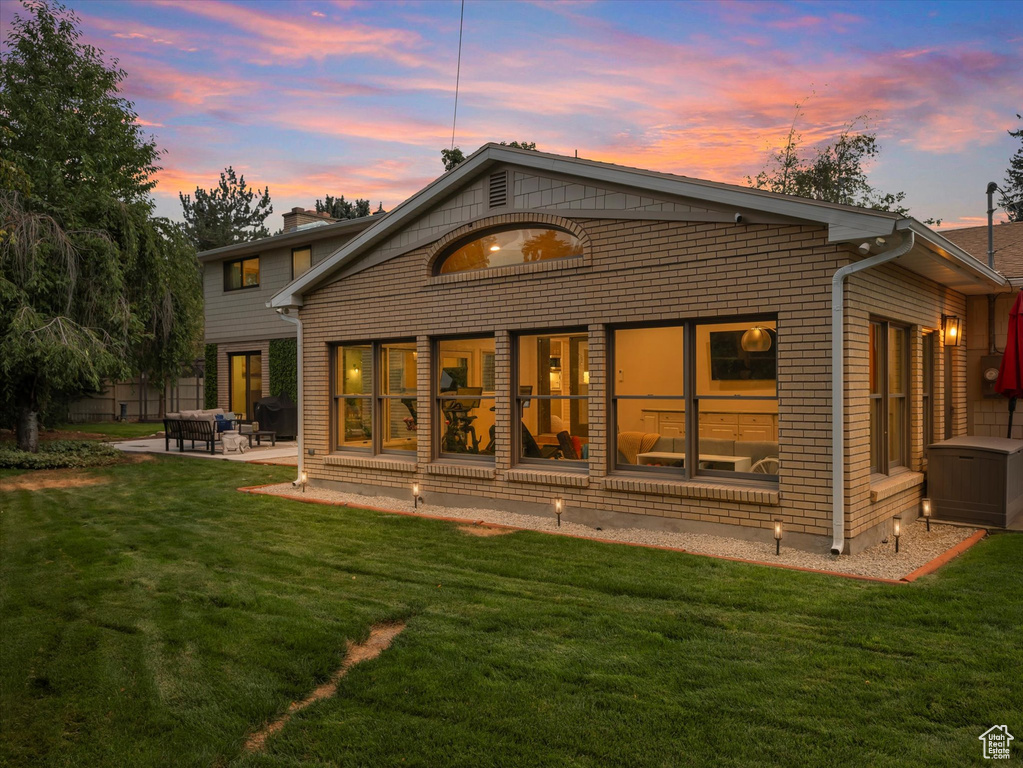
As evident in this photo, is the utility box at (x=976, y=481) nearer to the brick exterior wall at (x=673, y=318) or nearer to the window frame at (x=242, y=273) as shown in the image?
the brick exterior wall at (x=673, y=318)

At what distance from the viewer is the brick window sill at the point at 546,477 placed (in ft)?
27.1

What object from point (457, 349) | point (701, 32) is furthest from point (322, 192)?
point (457, 349)

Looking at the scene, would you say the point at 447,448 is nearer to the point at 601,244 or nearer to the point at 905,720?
the point at 601,244

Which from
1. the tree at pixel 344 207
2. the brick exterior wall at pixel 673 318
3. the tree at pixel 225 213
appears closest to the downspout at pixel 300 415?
the brick exterior wall at pixel 673 318

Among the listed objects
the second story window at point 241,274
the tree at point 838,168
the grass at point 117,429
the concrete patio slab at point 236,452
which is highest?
the tree at point 838,168

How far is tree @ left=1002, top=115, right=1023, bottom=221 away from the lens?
36.6 m

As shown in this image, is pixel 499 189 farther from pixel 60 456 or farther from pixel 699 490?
pixel 60 456

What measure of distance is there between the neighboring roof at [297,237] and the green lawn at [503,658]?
44.3 ft

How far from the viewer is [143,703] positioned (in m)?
3.70

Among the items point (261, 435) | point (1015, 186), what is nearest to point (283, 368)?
point (261, 435)

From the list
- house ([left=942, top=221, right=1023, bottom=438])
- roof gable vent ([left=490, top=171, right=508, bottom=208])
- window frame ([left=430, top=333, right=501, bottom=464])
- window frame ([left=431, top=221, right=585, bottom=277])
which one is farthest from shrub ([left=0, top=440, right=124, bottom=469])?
house ([left=942, top=221, right=1023, bottom=438])

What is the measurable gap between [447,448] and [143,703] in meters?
6.36

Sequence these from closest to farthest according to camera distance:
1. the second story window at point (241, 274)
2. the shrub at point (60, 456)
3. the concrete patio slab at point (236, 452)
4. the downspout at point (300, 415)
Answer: the downspout at point (300, 415)
the shrub at point (60, 456)
the concrete patio slab at point (236, 452)
the second story window at point (241, 274)

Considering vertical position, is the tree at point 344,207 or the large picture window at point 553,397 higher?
the tree at point 344,207
